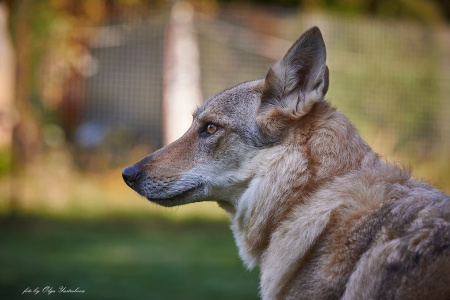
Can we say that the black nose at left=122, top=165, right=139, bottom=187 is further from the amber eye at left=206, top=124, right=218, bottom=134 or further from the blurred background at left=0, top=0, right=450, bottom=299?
the blurred background at left=0, top=0, right=450, bottom=299

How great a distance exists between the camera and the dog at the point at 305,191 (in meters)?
2.52

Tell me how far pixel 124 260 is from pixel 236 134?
4272 mm

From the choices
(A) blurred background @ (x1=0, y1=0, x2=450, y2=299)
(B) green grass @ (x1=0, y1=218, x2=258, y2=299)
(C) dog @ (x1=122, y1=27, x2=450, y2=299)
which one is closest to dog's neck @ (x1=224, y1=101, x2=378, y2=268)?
(C) dog @ (x1=122, y1=27, x2=450, y2=299)

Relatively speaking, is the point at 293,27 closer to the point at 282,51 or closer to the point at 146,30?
the point at 282,51

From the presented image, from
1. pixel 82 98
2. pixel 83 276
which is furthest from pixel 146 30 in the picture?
pixel 83 276

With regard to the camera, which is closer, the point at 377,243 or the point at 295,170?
the point at 377,243

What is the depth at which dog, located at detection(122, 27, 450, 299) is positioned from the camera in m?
2.52

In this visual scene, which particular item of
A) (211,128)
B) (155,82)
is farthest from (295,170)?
(155,82)

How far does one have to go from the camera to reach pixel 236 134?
334 centimetres

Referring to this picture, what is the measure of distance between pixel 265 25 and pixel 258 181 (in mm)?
8608

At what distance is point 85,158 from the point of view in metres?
11.0

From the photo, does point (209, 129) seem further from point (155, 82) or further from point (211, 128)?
point (155, 82)

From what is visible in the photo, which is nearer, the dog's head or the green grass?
the dog's head

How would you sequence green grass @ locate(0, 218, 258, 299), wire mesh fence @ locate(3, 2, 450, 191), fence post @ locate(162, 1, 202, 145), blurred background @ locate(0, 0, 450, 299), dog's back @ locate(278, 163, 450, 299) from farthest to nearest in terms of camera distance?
fence post @ locate(162, 1, 202, 145), wire mesh fence @ locate(3, 2, 450, 191), blurred background @ locate(0, 0, 450, 299), green grass @ locate(0, 218, 258, 299), dog's back @ locate(278, 163, 450, 299)
